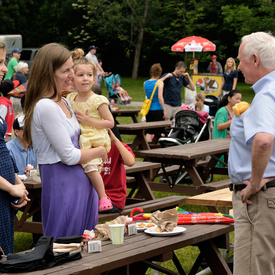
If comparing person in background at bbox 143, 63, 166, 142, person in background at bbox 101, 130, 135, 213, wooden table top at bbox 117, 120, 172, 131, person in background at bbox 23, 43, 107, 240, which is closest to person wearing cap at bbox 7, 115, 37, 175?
person in background at bbox 101, 130, 135, 213

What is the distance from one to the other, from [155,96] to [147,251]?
8938mm

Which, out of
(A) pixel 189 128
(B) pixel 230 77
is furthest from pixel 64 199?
(B) pixel 230 77

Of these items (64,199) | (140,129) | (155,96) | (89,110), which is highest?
(89,110)

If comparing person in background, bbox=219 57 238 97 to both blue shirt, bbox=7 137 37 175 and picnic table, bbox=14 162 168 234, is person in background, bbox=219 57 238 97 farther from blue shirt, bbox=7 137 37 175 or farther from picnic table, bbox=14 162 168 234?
blue shirt, bbox=7 137 37 175

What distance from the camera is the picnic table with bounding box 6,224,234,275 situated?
3271 mm

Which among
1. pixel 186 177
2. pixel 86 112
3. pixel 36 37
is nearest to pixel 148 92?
pixel 186 177

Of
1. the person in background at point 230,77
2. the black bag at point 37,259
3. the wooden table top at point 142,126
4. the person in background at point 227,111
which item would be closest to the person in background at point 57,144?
the black bag at point 37,259

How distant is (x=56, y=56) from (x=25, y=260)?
1.26 m

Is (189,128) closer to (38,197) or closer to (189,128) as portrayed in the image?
→ (189,128)

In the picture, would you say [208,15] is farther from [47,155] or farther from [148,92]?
[47,155]

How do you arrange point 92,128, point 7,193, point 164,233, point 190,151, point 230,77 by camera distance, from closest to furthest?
point 7,193 → point 164,233 → point 92,128 → point 190,151 → point 230,77

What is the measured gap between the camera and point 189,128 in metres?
10.4

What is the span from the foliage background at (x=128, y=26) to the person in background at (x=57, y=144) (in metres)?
31.9

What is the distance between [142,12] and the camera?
4147cm
